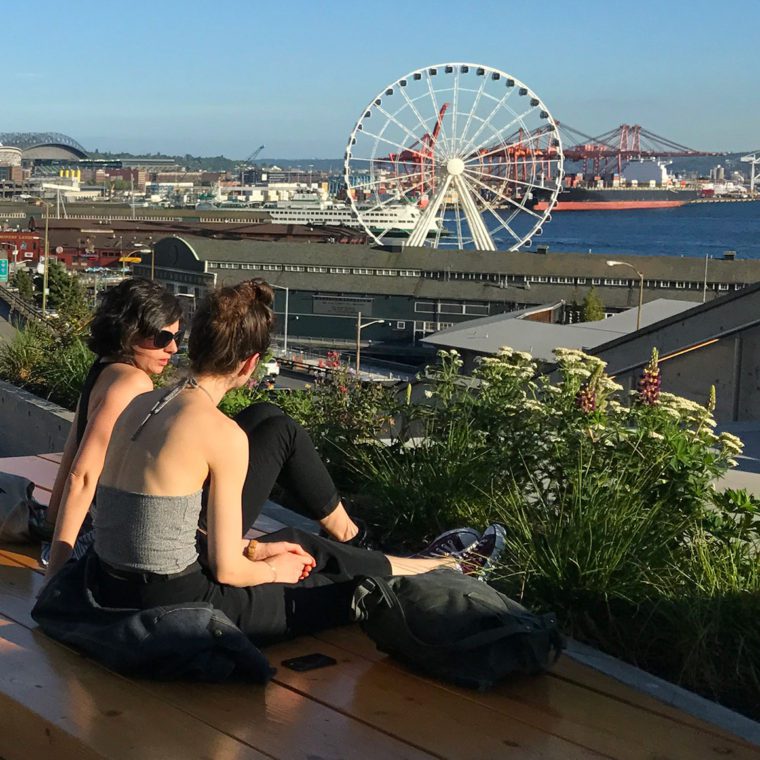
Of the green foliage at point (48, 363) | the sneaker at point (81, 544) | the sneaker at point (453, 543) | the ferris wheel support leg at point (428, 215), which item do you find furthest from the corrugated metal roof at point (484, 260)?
the sneaker at point (81, 544)

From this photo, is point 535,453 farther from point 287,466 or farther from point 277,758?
point 277,758

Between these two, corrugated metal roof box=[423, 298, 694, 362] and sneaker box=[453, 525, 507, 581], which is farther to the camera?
corrugated metal roof box=[423, 298, 694, 362]

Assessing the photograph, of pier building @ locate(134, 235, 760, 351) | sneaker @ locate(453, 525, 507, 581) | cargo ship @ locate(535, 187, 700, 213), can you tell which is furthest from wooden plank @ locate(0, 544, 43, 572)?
cargo ship @ locate(535, 187, 700, 213)

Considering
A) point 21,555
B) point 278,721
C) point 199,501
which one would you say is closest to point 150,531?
point 199,501

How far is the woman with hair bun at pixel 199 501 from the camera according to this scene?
2607 mm

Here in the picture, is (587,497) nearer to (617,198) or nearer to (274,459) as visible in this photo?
(274,459)

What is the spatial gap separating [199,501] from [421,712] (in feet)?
2.30

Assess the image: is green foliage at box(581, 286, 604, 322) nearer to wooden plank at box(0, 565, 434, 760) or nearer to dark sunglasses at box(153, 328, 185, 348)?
dark sunglasses at box(153, 328, 185, 348)

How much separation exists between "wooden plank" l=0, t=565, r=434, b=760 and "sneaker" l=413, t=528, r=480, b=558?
105cm

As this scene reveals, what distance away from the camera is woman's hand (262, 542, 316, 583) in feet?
9.39

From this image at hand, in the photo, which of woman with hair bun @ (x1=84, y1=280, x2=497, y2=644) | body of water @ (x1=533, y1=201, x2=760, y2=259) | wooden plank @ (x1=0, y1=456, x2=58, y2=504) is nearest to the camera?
woman with hair bun @ (x1=84, y1=280, x2=497, y2=644)

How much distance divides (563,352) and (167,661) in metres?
2.29

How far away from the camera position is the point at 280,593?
2844mm

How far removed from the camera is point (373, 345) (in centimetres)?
4266
